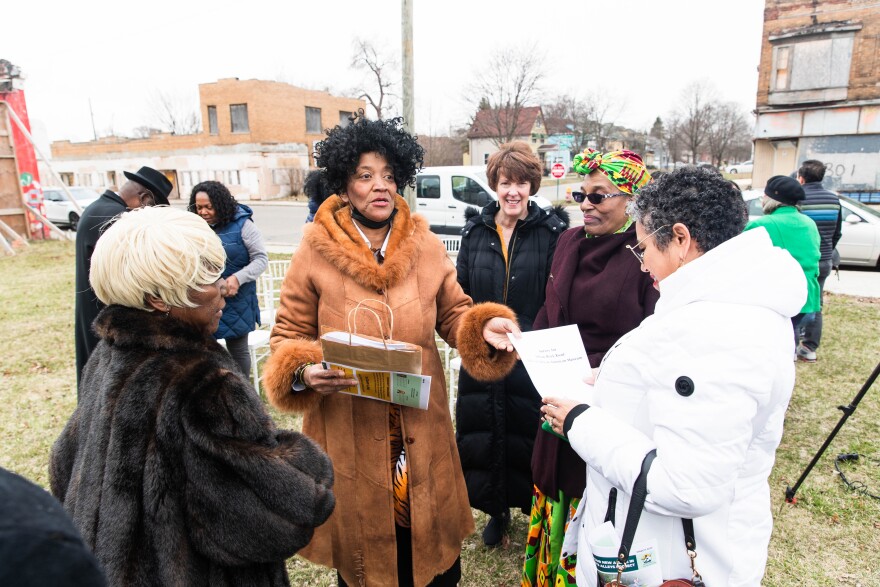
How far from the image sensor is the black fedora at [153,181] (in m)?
3.82

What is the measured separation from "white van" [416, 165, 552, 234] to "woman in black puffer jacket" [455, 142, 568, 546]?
10.2m

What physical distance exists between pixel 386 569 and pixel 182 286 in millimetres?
1401

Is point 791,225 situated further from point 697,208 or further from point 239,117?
point 239,117

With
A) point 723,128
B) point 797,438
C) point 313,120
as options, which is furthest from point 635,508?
point 723,128

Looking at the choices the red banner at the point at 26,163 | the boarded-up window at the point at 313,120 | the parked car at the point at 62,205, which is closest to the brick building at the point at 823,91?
the red banner at the point at 26,163

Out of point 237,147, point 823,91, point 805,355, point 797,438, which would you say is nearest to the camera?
point 797,438

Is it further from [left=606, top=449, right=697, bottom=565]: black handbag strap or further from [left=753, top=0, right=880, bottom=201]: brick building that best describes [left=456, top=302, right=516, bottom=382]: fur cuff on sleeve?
[left=753, top=0, right=880, bottom=201]: brick building

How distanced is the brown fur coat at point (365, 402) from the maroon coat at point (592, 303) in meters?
0.42

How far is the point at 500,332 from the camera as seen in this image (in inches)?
84.1

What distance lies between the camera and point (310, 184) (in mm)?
4773

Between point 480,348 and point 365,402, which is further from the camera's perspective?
point 480,348

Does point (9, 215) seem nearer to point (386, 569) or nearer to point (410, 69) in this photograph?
point (410, 69)

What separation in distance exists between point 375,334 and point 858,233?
11.0 metres

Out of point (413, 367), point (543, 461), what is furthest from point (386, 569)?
point (413, 367)
